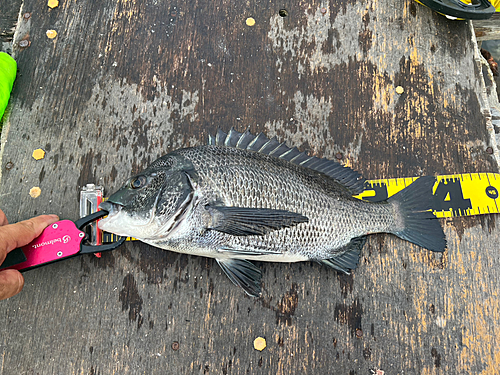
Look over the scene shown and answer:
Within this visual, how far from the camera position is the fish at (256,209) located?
1762 millimetres

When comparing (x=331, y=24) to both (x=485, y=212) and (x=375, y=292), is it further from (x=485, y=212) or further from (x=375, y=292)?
(x=375, y=292)

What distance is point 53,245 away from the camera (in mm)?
1887

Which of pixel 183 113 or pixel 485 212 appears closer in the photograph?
pixel 485 212

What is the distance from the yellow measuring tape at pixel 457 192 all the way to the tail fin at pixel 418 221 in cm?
14

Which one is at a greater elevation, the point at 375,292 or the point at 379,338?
the point at 375,292

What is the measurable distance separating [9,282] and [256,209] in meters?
1.35

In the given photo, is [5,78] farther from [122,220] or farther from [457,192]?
[457,192]

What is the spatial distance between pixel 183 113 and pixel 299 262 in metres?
1.33

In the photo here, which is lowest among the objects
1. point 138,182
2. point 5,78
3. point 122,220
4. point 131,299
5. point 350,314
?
point 350,314

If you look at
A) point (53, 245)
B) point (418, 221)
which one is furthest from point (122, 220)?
point (418, 221)

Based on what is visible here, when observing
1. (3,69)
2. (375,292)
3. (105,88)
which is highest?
(3,69)

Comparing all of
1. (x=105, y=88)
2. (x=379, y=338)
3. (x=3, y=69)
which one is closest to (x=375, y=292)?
(x=379, y=338)

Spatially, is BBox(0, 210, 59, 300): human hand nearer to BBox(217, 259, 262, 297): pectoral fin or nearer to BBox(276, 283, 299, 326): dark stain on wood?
BBox(217, 259, 262, 297): pectoral fin

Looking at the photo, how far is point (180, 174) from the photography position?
1.80 m
